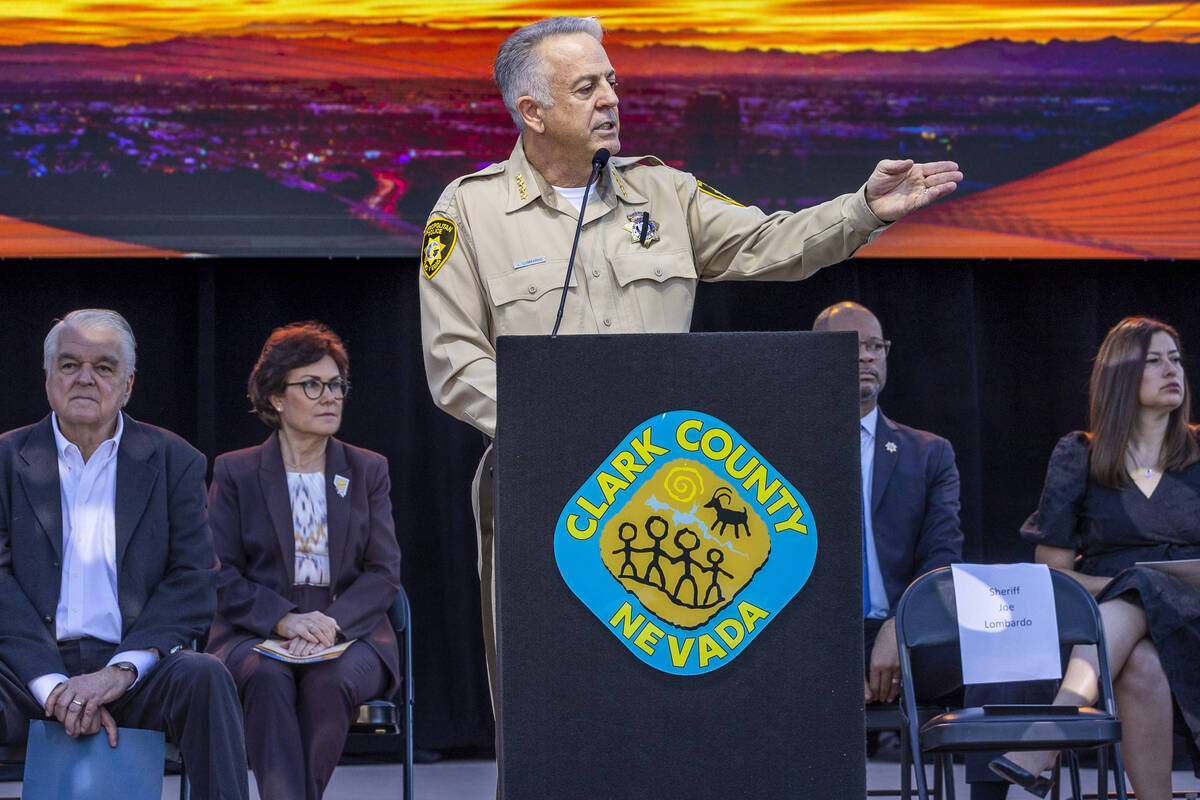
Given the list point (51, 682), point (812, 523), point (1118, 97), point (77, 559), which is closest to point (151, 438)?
point (77, 559)

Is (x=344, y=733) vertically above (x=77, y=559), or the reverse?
(x=77, y=559)

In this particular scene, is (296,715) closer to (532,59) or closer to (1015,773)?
(1015,773)

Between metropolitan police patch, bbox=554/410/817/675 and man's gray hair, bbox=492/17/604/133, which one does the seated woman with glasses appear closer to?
man's gray hair, bbox=492/17/604/133

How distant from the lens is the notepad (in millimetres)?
3527

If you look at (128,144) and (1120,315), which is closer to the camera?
(128,144)

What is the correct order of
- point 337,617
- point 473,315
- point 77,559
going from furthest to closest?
point 337,617 < point 77,559 < point 473,315

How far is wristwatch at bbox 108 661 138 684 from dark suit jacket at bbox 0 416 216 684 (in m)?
0.06

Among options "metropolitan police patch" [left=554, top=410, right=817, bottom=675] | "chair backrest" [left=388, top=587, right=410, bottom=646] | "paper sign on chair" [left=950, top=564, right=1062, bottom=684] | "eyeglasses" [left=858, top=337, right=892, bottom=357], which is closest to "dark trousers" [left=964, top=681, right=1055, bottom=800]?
"paper sign on chair" [left=950, top=564, right=1062, bottom=684]

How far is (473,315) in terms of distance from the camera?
7.75 ft

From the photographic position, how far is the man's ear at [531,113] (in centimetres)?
245

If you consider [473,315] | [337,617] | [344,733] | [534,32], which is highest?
[534,32]

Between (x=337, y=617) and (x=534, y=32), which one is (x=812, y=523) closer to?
(x=534, y=32)

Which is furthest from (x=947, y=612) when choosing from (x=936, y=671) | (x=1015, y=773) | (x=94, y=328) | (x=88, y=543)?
(x=94, y=328)

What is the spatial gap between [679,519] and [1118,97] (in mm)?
3589
